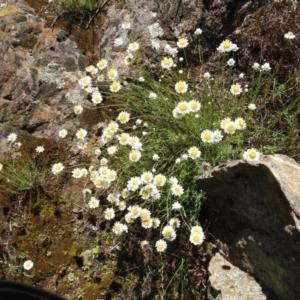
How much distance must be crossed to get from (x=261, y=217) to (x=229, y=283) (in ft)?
1.73

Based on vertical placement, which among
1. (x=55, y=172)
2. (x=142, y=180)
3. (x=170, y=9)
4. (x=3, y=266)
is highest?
(x=170, y=9)

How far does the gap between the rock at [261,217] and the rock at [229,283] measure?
43 millimetres

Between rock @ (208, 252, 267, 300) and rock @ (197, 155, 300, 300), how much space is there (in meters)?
0.04

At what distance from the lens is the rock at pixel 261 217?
2475mm

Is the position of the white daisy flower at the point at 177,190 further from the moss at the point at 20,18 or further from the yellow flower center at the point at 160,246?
the moss at the point at 20,18

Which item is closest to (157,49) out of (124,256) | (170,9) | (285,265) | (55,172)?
(170,9)

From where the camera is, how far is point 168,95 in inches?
130

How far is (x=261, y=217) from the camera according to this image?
272cm

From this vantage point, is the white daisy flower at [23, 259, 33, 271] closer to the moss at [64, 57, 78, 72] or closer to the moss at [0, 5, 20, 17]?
the moss at [64, 57, 78, 72]

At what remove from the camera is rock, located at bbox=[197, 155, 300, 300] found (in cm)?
247

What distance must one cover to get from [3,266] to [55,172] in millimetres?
808

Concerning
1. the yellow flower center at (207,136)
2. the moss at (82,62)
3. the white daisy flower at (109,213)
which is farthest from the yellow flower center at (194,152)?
the moss at (82,62)

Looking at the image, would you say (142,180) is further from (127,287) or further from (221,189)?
(127,287)

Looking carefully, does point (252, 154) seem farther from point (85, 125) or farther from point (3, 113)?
point (3, 113)
